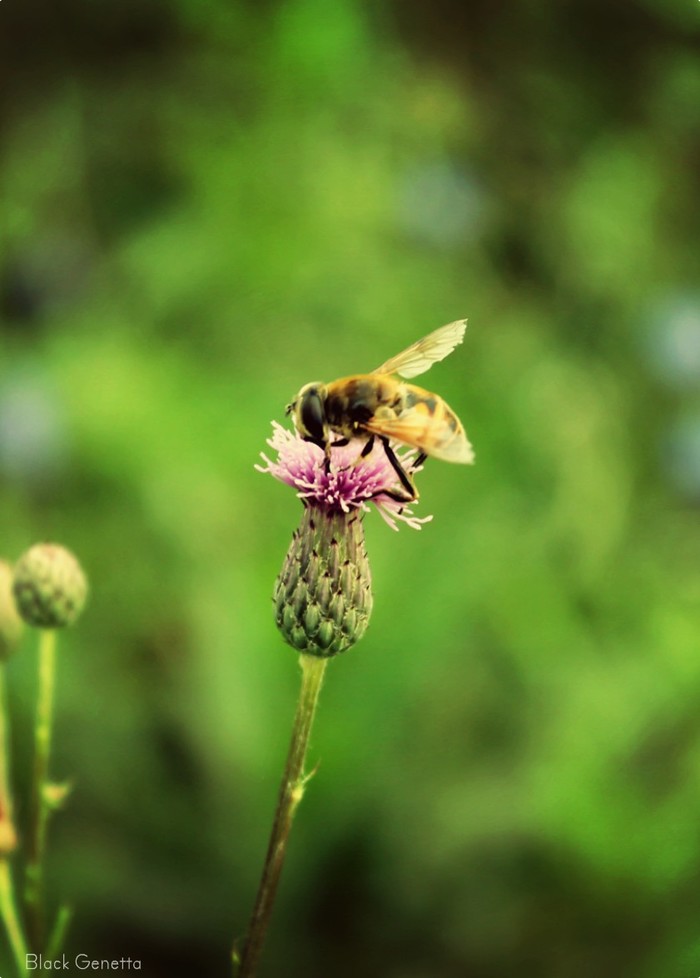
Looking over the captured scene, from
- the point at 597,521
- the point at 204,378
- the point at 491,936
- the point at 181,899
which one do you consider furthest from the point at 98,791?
the point at 597,521

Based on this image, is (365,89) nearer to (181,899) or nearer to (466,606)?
(466,606)

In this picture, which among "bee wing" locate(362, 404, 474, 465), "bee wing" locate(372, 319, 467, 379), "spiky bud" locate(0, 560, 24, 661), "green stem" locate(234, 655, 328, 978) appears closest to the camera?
"green stem" locate(234, 655, 328, 978)

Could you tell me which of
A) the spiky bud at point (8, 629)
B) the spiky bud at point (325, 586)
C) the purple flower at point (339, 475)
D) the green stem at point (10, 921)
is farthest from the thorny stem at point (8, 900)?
the purple flower at point (339, 475)

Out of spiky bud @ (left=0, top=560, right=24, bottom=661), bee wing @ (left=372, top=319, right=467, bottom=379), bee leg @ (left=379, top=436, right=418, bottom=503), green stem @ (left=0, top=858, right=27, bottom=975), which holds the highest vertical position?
bee wing @ (left=372, top=319, right=467, bottom=379)

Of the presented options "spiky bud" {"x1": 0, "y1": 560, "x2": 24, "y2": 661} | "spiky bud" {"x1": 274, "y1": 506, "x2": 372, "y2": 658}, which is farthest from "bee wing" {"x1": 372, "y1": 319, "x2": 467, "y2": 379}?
"spiky bud" {"x1": 0, "y1": 560, "x2": 24, "y2": 661}

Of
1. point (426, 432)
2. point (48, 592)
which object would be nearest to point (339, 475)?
point (426, 432)

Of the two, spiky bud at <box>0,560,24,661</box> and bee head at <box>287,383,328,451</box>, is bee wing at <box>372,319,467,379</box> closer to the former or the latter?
bee head at <box>287,383,328,451</box>

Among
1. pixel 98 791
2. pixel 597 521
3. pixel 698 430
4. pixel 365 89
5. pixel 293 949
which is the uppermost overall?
pixel 365 89
